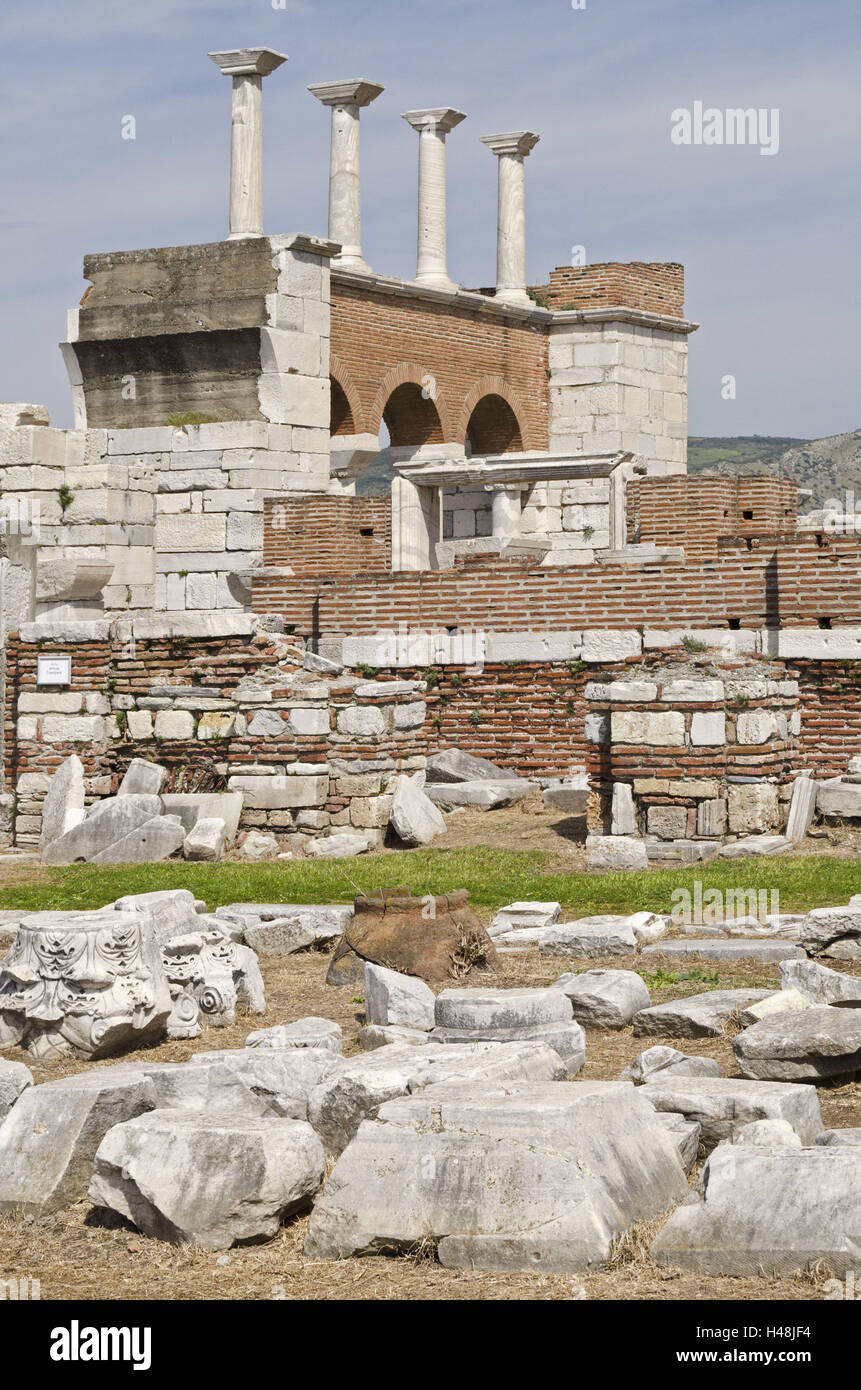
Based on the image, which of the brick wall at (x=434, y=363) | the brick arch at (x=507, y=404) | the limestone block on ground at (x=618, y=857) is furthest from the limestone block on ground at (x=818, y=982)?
the brick arch at (x=507, y=404)

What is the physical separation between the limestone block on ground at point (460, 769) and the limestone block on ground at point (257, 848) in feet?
6.12

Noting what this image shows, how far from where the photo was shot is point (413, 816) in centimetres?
1384

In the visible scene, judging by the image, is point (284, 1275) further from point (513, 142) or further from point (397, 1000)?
point (513, 142)

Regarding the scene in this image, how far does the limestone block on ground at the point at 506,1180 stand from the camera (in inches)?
197

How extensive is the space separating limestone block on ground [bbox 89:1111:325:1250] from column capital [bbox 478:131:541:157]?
76.7 feet

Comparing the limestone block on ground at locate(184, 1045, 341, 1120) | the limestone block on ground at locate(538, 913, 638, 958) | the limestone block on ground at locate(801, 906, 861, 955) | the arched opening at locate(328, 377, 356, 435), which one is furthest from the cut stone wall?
the arched opening at locate(328, 377, 356, 435)

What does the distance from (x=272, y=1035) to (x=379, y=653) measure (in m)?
9.03

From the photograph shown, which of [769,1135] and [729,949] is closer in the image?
[769,1135]

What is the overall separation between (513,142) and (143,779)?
15.6 m

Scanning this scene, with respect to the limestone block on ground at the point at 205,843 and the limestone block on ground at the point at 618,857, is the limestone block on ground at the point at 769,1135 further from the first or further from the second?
the limestone block on ground at the point at 205,843

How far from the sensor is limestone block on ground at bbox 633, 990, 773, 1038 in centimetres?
752

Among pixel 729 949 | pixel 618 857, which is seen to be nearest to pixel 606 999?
pixel 729 949

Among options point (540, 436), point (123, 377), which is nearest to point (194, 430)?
point (123, 377)

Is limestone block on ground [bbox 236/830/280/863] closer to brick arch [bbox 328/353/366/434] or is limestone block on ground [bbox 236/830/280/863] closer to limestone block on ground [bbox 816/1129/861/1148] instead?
limestone block on ground [bbox 816/1129/861/1148]
